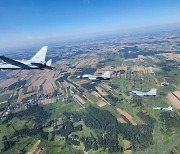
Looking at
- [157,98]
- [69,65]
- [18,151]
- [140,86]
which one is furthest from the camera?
[69,65]

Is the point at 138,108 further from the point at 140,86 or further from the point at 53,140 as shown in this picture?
the point at 53,140

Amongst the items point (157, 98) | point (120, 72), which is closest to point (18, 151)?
point (157, 98)

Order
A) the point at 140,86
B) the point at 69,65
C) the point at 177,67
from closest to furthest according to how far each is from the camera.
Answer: the point at 140,86
the point at 177,67
the point at 69,65

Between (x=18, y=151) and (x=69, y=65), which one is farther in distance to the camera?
(x=69, y=65)

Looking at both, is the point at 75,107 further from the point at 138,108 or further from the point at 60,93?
the point at 138,108

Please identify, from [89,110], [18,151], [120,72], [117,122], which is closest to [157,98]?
[117,122]

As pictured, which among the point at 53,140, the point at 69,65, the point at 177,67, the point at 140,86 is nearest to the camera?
the point at 53,140

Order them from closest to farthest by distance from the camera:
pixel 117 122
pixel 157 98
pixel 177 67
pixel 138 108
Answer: pixel 117 122 → pixel 138 108 → pixel 157 98 → pixel 177 67

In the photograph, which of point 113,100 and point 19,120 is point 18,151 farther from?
point 113,100

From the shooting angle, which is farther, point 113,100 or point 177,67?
point 177,67
